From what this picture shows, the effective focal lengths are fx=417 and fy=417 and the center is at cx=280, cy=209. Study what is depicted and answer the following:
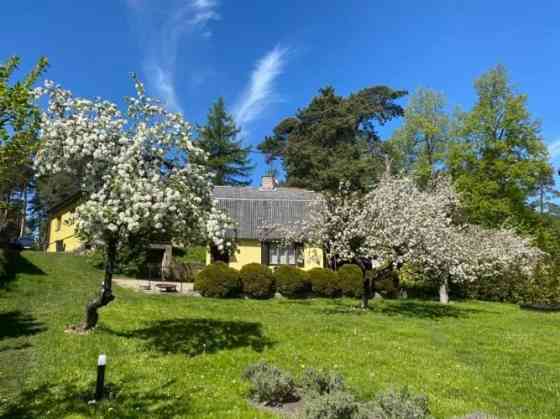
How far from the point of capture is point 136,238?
9.76 meters

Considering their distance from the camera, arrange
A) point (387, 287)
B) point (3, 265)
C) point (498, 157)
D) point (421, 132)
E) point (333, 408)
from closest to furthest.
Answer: point (333, 408)
point (3, 265)
point (387, 287)
point (498, 157)
point (421, 132)

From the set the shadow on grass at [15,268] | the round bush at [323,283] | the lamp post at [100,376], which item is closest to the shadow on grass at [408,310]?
the round bush at [323,283]

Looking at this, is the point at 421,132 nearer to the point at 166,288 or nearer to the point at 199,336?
the point at 166,288

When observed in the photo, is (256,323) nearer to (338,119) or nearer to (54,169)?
(54,169)

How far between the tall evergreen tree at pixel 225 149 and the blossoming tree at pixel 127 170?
44019 millimetres

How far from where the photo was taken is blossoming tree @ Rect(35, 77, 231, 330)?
324 inches

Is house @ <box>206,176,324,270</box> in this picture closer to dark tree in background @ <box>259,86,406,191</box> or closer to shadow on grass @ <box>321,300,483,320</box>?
shadow on grass @ <box>321,300,483,320</box>

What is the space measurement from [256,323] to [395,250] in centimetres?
713

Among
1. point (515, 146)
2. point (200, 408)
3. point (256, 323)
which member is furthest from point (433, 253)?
point (515, 146)

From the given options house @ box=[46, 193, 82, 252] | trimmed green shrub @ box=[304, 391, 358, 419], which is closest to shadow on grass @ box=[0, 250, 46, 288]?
house @ box=[46, 193, 82, 252]

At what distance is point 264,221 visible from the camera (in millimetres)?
27672

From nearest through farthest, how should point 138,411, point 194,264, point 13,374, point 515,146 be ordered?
point 138,411 → point 13,374 → point 194,264 → point 515,146

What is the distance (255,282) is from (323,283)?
3.98 metres

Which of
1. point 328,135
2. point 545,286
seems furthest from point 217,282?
point 328,135
